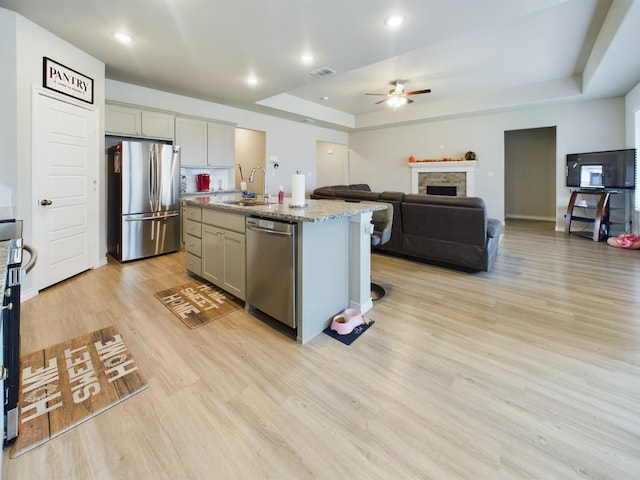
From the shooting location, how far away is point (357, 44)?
344 centimetres

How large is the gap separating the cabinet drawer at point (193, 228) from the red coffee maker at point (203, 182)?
7.18 ft

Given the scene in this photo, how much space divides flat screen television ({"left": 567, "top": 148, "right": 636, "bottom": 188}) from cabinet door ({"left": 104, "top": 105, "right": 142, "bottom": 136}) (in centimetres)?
776

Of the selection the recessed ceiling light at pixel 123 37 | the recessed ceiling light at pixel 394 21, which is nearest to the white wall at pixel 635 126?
the recessed ceiling light at pixel 394 21

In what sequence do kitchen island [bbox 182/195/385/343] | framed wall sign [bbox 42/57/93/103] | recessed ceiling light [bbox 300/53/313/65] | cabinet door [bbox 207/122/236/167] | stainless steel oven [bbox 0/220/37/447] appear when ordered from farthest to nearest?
cabinet door [bbox 207/122/236/167] → recessed ceiling light [bbox 300/53/313/65] → framed wall sign [bbox 42/57/93/103] → kitchen island [bbox 182/195/385/343] → stainless steel oven [bbox 0/220/37/447]

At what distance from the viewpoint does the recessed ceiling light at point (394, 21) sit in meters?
2.88

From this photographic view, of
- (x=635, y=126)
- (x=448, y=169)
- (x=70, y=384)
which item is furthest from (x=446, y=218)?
(x=448, y=169)

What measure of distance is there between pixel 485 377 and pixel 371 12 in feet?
10.2

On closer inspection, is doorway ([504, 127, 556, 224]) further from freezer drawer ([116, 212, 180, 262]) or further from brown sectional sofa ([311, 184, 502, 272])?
freezer drawer ([116, 212, 180, 262])

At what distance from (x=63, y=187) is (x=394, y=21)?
12.7 feet

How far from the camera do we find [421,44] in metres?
3.41

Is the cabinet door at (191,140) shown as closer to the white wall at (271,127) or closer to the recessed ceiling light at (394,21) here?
the white wall at (271,127)

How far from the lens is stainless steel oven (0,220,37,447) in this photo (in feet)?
3.79

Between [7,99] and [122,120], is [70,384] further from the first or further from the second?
[122,120]

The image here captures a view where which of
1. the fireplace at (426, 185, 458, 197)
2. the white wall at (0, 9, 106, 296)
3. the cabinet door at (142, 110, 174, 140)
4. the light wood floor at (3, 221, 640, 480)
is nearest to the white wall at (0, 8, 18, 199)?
the white wall at (0, 9, 106, 296)
